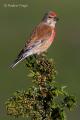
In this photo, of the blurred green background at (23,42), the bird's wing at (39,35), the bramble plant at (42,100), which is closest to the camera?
the bramble plant at (42,100)

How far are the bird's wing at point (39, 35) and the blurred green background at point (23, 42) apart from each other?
6.32 feet

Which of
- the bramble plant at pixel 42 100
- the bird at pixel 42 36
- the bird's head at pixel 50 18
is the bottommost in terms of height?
the bramble plant at pixel 42 100

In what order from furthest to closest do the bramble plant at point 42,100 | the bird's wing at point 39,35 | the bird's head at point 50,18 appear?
1. the bird's head at point 50,18
2. the bird's wing at point 39,35
3. the bramble plant at point 42,100

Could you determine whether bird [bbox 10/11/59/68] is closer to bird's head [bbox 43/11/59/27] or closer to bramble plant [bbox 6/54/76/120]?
bird's head [bbox 43/11/59/27]

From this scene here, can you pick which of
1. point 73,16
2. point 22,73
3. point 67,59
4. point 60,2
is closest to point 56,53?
point 67,59

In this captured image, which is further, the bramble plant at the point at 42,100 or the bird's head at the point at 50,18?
the bird's head at the point at 50,18

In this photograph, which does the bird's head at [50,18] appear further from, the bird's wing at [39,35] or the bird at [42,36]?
the bird's wing at [39,35]

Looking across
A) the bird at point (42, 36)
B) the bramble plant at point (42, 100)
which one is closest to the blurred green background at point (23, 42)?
the bird at point (42, 36)

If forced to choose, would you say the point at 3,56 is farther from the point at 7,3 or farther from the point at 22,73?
the point at 7,3

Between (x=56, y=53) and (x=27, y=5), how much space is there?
6259 millimetres

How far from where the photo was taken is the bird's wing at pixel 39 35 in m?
8.97

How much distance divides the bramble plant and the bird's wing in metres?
4.24

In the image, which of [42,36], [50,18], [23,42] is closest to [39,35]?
[42,36]

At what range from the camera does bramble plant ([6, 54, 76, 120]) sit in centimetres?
417
